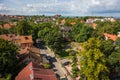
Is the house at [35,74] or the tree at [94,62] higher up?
the tree at [94,62]

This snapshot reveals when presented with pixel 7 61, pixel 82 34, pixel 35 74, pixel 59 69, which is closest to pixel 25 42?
pixel 59 69

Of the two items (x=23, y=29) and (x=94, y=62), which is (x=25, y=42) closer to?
(x=23, y=29)

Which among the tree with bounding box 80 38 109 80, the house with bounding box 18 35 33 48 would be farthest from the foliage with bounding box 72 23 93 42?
the tree with bounding box 80 38 109 80

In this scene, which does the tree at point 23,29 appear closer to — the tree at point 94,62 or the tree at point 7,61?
the tree at point 7,61

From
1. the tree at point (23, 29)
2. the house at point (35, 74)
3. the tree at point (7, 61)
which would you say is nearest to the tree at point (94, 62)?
the house at point (35, 74)

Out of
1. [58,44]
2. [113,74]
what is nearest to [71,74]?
[113,74]

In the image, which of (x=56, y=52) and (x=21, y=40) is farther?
(x=21, y=40)

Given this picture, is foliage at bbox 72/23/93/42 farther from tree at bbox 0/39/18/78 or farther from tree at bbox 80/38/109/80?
tree at bbox 80/38/109/80

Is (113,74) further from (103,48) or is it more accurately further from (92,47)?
(92,47)
